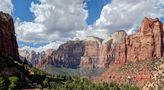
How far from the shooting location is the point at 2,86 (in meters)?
183

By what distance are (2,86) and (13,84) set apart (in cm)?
1388

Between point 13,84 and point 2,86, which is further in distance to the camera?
point 13,84

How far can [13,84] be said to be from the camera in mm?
197000
